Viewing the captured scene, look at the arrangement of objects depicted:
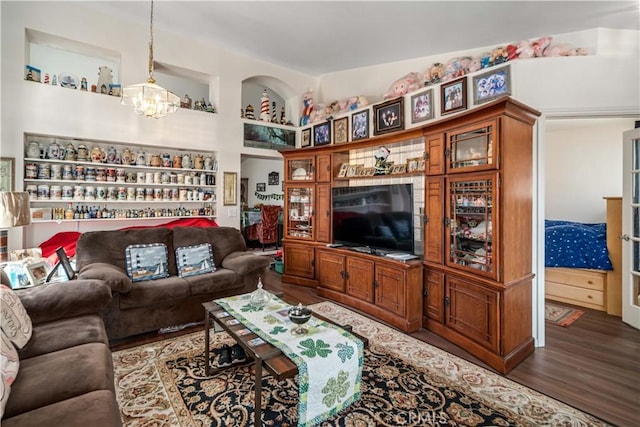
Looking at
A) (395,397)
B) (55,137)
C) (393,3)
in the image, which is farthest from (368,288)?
(55,137)

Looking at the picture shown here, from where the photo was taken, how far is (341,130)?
4.61 m

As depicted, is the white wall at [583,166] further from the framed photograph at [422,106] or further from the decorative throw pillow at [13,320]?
the decorative throw pillow at [13,320]

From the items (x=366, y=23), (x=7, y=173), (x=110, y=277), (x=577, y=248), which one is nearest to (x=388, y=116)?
(x=366, y=23)

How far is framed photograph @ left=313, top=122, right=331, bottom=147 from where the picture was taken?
4.87 metres

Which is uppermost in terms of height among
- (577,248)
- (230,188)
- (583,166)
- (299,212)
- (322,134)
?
(322,134)

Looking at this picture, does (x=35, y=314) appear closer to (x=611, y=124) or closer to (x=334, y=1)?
(x=334, y=1)

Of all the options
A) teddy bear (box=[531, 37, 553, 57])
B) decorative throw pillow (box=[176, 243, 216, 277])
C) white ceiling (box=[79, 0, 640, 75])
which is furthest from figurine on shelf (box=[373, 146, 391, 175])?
decorative throw pillow (box=[176, 243, 216, 277])

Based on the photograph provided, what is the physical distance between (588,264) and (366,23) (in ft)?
12.9

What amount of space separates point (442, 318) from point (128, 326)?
2977mm

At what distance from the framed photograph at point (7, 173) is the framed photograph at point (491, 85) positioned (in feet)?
16.5

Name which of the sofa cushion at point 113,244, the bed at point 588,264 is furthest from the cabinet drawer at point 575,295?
the sofa cushion at point 113,244

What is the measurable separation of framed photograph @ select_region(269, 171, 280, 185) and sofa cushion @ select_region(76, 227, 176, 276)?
5.79 m

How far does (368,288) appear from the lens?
11.7 ft

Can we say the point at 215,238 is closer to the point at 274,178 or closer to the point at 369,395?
the point at 369,395
